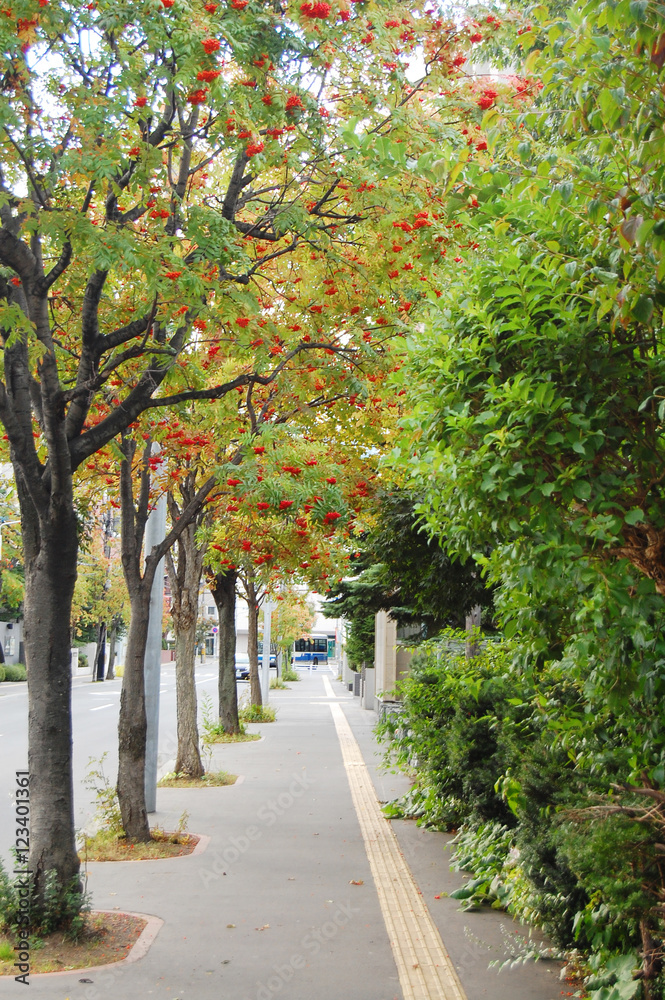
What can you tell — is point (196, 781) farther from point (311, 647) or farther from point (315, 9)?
point (311, 647)

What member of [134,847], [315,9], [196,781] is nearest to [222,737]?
[196,781]

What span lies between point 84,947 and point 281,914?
1.64 meters

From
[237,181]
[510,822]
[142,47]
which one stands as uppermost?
[142,47]

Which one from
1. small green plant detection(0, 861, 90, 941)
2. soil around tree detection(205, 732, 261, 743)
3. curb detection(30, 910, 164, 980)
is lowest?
soil around tree detection(205, 732, 261, 743)

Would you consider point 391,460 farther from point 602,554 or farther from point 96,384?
point 96,384

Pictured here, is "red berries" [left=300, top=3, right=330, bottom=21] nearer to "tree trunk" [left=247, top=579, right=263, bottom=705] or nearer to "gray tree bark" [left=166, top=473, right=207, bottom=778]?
"gray tree bark" [left=166, top=473, right=207, bottom=778]

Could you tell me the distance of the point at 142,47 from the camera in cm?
776

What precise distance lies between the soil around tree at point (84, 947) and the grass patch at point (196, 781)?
7.38 meters

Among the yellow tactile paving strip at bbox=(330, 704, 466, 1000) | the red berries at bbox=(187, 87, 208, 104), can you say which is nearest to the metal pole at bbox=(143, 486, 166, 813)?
the yellow tactile paving strip at bbox=(330, 704, 466, 1000)

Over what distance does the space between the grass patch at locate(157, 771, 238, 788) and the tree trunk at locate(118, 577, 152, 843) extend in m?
4.18

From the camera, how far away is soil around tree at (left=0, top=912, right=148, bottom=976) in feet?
18.3

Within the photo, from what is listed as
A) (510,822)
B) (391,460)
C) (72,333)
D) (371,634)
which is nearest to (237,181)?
(72,333)

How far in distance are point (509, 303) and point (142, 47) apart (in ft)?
18.8

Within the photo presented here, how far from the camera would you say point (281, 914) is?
700cm
